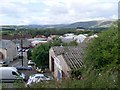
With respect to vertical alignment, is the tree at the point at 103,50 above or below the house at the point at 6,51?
above

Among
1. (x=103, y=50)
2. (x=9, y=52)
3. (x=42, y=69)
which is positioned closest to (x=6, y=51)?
(x=9, y=52)

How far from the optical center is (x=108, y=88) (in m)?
6.50

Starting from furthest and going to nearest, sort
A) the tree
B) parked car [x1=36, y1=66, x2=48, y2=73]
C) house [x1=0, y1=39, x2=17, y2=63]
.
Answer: house [x1=0, y1=39, x2=17, y2=63]
parked car [x1=36, y1=66, x2=48, y2=73]
the tree

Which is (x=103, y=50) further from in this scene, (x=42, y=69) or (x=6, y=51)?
(x=6, y=51)

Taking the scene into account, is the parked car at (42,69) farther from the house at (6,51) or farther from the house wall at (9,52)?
the house wall at (9,52)

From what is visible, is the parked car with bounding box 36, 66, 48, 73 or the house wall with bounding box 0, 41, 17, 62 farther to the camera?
the house wall with bounding box 0, 41, 17, 62

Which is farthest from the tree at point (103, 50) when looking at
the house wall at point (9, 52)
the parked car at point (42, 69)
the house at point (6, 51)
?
the house wall at point (9, 52)

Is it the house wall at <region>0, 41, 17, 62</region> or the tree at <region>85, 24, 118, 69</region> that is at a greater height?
the tree at <region>85, 24, 118, 69</region>

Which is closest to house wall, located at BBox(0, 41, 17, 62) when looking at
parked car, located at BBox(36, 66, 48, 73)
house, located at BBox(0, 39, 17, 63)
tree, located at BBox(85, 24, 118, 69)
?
house, located at BBox(0, 39, 17, 63)

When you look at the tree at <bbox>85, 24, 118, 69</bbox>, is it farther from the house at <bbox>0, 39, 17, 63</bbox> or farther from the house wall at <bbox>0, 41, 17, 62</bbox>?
the house wall at <bbox>0, 41, 17, 62</bbox>

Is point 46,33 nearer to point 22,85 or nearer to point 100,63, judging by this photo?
point 100,63

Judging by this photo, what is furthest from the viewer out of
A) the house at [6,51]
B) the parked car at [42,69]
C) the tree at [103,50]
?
the house at [6,51]

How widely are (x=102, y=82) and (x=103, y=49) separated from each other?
736 cm

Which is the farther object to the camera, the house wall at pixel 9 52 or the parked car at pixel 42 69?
the house wall at pixel 9 52
